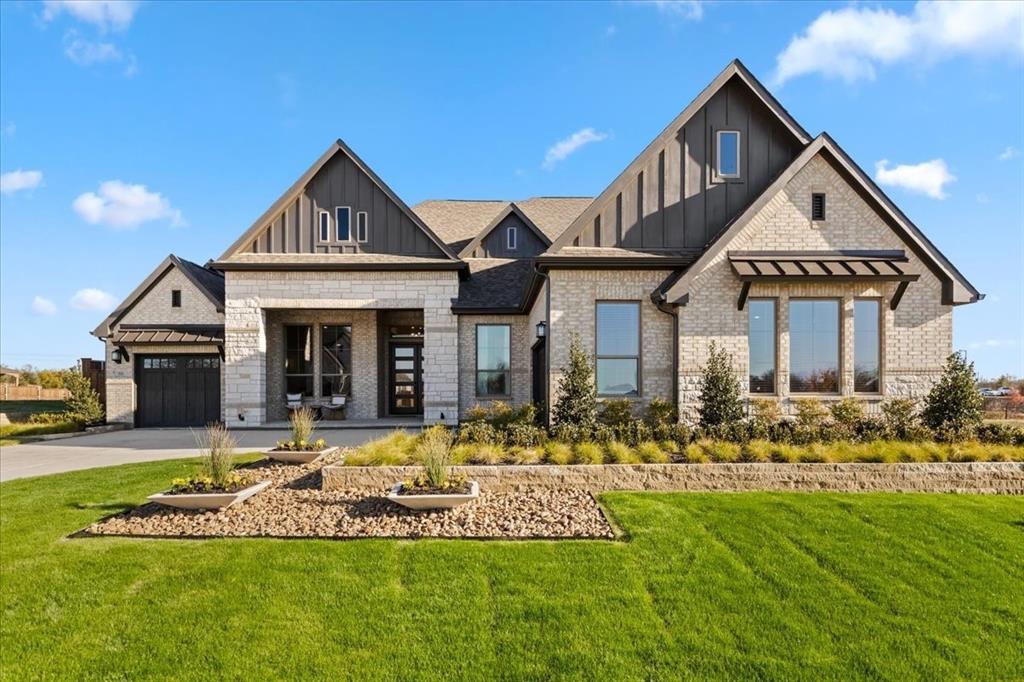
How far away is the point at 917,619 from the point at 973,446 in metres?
6.24

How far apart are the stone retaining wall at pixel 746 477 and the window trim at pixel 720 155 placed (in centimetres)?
693

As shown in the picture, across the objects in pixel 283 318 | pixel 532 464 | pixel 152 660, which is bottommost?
pixel 152 660

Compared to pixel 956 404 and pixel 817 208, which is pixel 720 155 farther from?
pixel 956 404

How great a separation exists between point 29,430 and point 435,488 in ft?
55.6

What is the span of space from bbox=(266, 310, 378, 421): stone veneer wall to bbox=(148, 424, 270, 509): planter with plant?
31.7 feet

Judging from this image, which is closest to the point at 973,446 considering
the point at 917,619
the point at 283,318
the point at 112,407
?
the point at 917,619

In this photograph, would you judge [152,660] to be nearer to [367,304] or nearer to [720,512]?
[720,512]

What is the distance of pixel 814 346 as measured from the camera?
1115 centimetres

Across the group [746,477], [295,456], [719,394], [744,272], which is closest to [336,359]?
[295,456]

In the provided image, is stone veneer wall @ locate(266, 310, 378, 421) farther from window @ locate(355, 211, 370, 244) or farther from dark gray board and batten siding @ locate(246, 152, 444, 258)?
window @ locate(355, 211, 370, 244)

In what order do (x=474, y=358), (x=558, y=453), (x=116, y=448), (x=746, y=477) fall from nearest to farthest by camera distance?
(x=746, y=477) < (x=558, y=453) < (x=116, y=448) < (x=474, y=358)

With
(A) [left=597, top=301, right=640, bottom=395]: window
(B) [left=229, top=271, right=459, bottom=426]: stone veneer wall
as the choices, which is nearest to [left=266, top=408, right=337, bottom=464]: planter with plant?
(B) [left=229, top=271, right=459, bottom=426]: stone veneer wall

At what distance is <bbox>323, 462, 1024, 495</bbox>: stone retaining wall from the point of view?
823 cm

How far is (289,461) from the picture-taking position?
10.3 m
